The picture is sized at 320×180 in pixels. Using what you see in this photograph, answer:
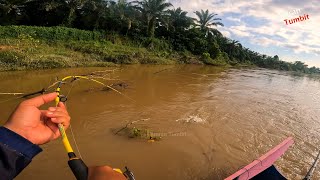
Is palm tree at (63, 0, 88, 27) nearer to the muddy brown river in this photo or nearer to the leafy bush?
the leafy bush

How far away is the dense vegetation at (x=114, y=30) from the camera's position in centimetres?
1909

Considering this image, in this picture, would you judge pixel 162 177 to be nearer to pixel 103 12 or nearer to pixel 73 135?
pixel 73 135

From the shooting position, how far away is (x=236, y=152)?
6465 millimetres

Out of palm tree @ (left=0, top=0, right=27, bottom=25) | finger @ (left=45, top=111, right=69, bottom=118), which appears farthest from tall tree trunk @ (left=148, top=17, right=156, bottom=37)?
finger @ (left=45, top=111, right=69, bottom=118)

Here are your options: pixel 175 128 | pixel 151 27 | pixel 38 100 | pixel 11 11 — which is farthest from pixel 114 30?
pixel 38 100

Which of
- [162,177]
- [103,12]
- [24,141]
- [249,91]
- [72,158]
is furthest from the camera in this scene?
[103,12]

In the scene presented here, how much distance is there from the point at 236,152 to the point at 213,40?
27.2 metres

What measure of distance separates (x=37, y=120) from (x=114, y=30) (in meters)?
24.9

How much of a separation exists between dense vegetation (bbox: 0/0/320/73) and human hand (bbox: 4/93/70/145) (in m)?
14.4

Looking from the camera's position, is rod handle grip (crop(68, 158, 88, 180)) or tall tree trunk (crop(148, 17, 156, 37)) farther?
tall tree trunk (crop(148, 17, 156, 37))

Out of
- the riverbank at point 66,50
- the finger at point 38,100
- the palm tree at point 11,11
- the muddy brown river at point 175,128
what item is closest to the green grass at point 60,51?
the riverbank at point 66,50

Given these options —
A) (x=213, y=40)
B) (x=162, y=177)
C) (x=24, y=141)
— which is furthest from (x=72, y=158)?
(x=213, y=40)

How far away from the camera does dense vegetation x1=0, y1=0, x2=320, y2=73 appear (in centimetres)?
1909

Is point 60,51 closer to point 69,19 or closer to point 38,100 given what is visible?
point 69,19
